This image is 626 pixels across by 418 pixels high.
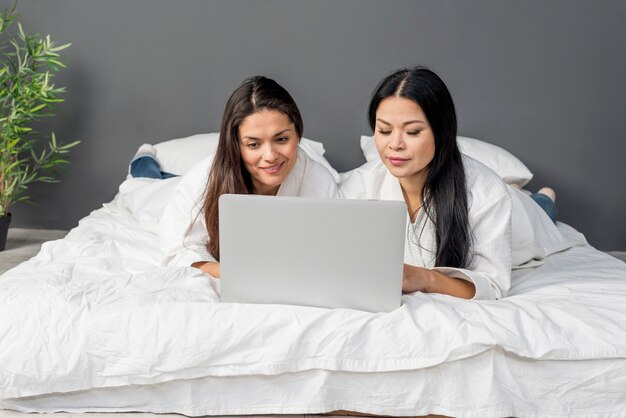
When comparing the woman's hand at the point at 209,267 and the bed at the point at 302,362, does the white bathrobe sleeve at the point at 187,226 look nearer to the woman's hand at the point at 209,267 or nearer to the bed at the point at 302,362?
the woman's hand at the point at 209,267

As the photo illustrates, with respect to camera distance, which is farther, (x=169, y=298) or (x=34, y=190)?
(x=34, y=190)

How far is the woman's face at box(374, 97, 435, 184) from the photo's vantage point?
6.79 feet

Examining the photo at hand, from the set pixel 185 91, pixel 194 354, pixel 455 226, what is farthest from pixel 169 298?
pixel 185 91

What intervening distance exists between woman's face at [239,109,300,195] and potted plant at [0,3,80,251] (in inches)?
62.1

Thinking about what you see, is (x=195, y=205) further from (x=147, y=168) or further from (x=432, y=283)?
(x=147, y=168)

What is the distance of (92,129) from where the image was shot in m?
3.93

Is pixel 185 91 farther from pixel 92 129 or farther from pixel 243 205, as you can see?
pixel 243 205

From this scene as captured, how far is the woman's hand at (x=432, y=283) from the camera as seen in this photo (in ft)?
6.75

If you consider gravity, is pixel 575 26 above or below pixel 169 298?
above

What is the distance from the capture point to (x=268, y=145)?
217cm

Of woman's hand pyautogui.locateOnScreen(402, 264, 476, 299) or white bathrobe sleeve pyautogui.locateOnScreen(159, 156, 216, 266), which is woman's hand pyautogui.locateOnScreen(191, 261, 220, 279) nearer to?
white bathrobe sleeve pyautogui.locateOnScreen(159, 156, 216, 266)

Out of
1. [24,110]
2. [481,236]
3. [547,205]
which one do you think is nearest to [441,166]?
[481,236]

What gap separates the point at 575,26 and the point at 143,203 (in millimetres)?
2172

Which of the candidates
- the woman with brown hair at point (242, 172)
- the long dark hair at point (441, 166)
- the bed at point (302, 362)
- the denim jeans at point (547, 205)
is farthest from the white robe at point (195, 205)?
the denim jeans at point (547, 205)
